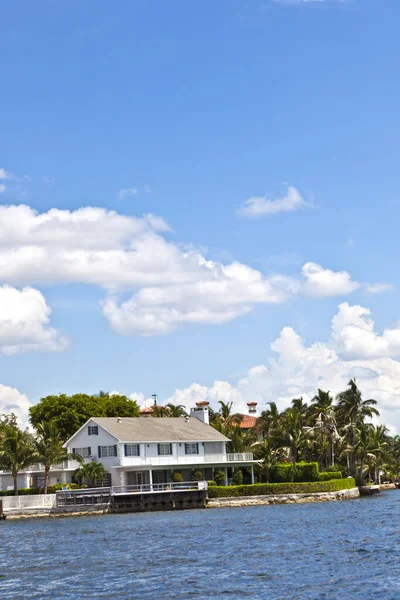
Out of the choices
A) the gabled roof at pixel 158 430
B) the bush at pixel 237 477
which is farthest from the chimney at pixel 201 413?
the bush at pixel 237 477

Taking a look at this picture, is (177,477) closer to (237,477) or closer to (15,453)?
(237,477)

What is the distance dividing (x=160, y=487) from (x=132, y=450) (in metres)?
4.75

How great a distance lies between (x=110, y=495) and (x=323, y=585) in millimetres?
47935

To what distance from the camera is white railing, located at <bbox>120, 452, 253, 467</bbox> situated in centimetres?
8856

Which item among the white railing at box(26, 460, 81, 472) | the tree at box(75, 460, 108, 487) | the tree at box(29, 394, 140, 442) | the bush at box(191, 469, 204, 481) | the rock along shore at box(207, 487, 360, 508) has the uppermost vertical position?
the tree at box(29, 394, 140, 442)

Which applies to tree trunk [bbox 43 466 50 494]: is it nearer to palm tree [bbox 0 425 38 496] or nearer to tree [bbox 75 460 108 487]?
palm tree [bbox 0 425 38 496]

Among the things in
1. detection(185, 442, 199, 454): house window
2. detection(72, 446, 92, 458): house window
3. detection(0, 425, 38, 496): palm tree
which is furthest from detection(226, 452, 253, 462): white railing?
detection(0, 425, 38, 496): palm tree

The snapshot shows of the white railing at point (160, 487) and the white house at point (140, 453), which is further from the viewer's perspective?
the white house at point (140, 453)

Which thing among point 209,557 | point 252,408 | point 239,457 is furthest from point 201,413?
point 209,557

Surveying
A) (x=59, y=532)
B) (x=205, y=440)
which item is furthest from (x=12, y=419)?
(x=59, y=532)

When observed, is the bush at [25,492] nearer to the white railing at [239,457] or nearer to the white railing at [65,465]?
the white railing at [65,465]

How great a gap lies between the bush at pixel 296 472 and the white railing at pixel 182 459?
10.6 ft

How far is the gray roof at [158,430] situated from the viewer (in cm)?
9047

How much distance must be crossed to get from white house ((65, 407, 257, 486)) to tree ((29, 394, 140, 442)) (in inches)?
459
